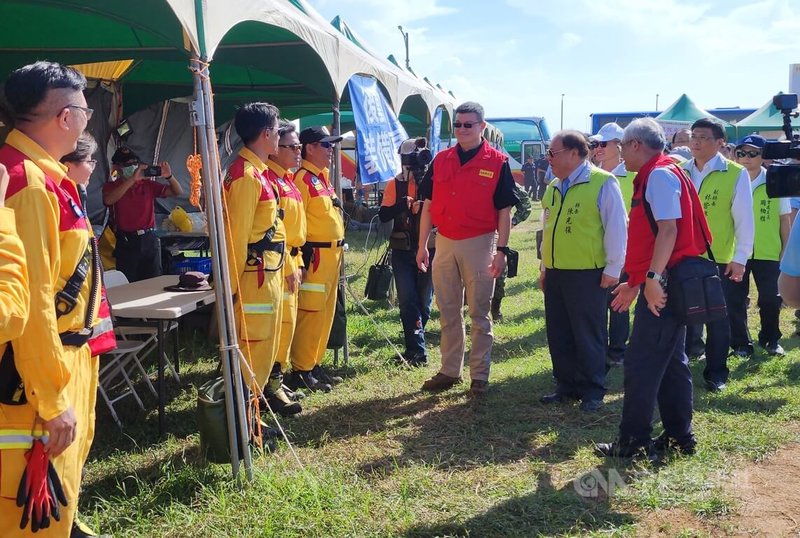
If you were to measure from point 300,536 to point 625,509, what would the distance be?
1531 millimetres

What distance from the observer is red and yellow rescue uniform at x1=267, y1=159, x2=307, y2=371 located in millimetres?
4312

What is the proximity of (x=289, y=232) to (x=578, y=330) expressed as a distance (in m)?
2.05

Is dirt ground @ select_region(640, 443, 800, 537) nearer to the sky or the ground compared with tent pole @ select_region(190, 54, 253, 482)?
nearer to the ground

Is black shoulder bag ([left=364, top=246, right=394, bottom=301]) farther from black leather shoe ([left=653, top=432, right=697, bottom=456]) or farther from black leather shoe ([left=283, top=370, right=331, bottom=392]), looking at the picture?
black leather shoe ([left=653, top=432, right=697, bottom=456])

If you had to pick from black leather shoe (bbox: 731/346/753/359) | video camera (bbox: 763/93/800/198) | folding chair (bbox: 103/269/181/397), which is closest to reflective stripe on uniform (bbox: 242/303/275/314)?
folding chair (bbox: 103/269/181/397)

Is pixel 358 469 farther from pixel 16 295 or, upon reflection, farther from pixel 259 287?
pixel 16 295

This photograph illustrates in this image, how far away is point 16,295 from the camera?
1685 mm

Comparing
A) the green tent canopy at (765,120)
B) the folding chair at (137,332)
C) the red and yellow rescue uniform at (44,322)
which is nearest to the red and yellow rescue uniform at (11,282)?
the red and yellow rescue uniform at (44,322)

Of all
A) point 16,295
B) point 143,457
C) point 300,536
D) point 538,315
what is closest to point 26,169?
point 16,295

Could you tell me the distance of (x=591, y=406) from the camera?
15.4ft

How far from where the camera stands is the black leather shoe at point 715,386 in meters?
5.09

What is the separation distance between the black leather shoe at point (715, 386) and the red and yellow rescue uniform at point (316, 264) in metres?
2.90

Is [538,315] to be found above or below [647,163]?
below

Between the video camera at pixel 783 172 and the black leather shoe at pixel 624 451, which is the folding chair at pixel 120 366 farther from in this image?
the video camera at pixel 783 172
